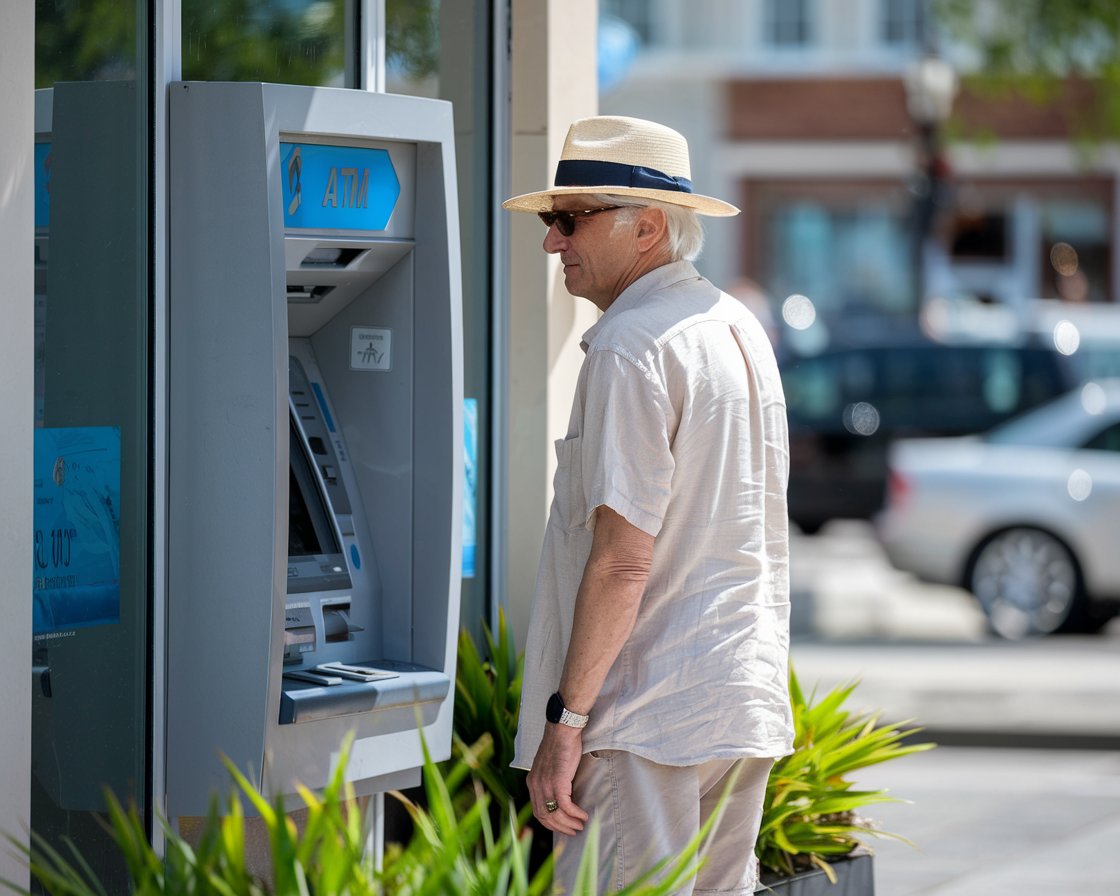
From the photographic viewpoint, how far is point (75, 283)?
383 cm

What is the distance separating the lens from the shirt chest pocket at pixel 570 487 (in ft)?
11.2

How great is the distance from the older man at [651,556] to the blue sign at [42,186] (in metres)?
1.08

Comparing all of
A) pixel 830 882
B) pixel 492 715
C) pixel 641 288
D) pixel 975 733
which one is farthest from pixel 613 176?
pixel 975 733

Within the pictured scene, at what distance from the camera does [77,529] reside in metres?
3.89

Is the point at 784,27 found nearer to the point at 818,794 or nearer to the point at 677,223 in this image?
the point at 818,794

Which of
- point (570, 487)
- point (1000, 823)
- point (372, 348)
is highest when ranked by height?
point (372, 348)

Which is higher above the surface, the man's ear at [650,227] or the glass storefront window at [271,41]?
the glass storefront window at [271,41]

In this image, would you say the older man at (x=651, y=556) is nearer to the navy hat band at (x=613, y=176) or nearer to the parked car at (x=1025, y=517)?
the navy hat band at (x=613, y=176)

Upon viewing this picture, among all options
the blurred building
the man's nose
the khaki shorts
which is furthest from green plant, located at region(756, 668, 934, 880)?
the blurred building

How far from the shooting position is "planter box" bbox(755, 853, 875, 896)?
4863mm

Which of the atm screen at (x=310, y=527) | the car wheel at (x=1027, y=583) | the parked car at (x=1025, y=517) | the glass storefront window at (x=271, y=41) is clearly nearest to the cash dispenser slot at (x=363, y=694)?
the atm screen at (x=310, y=527)

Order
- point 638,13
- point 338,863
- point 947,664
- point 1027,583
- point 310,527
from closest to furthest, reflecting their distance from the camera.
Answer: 1. point 338,863
2. point 310,527
3. point 947,664
4. point 1027,583
5. point 638,13

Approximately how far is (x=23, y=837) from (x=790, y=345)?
572 inches

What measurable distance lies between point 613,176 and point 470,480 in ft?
7.21
